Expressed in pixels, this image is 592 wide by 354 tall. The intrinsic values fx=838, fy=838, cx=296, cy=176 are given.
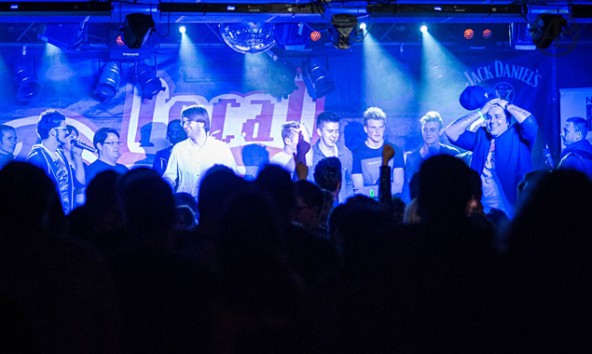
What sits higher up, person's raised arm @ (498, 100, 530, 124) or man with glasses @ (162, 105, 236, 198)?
person's raised arm @ (498, 100, 530, 124)

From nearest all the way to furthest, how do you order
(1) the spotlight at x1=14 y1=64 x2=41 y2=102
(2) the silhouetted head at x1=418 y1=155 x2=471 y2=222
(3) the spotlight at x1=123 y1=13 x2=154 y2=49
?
(2) the silhouetted head at x1=418 y1=155 x2=471 y2=222 < (3) the spotlight at x1=123 y1=13 x2=154 y2=49 < (1) the spotlight at x1=14 y1=64 x2=41 y2=102

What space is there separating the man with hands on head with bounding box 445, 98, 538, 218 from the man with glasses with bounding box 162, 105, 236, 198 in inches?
134

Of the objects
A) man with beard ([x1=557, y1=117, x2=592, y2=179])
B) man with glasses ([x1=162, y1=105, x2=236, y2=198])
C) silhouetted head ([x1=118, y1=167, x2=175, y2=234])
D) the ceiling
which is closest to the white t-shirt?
man with glasses ([x1=162, y1=105, x2=236, y2=198])

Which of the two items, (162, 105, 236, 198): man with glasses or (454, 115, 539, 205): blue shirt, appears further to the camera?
(454, 115, 539, 205): blue shirt

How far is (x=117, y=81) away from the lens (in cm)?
1157

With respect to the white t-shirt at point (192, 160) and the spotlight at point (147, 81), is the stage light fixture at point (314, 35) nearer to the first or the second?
the white t-shirt at point (192, 160)

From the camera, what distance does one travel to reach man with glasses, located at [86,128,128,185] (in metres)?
11.7

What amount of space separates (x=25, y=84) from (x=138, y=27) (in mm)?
3094

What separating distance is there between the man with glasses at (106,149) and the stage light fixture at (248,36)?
232 centimetres

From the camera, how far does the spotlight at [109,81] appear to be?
11438mm

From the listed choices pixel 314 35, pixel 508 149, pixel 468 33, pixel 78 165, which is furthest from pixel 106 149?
pixel 508 149

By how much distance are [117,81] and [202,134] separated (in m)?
1.38

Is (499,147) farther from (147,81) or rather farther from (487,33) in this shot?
(147,81)

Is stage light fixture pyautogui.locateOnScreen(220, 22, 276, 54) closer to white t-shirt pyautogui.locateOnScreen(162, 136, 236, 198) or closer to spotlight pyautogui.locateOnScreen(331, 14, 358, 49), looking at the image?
spotlight pyautogui.locateOnScreen(331, 14, 358, 49)
